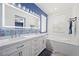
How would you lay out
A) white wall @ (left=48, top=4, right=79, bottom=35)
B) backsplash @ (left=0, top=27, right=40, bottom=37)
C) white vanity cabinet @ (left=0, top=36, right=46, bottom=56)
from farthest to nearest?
white wall @ (left=48, top=4, right=79, bottom=35) → backsplash @ (left=0, top=27, right=40, bottom=37) → white vanity cabinet @ (left=0, top=36, right=46, bottom=56)

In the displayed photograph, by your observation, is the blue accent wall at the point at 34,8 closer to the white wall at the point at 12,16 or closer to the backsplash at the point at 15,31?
the white wall at the point at 12,16

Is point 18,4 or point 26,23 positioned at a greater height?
point 18,4

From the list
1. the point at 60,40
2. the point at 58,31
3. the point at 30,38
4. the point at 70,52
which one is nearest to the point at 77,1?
the point at 58,31

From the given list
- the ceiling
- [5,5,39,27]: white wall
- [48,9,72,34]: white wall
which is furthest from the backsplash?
the ceiling

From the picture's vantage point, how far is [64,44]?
137 centimetres

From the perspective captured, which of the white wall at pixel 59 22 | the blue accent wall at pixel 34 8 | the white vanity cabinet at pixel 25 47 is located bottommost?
the white vanity cabinet at pixel 25 47

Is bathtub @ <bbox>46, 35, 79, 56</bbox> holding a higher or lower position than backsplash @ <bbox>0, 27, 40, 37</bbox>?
lower

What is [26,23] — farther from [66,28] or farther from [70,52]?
[70,52]

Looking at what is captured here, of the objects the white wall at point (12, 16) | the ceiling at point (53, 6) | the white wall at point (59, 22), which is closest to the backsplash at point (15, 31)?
the white wall at point (12, 16)

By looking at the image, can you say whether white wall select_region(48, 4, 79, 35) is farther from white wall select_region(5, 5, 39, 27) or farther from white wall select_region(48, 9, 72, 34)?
white wall select_region(5, 5, 39, 27)

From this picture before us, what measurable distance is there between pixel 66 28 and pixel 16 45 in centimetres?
71

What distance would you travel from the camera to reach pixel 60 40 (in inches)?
54.6

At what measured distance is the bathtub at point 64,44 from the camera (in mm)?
1300

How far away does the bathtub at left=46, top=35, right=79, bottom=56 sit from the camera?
130 centimetres
